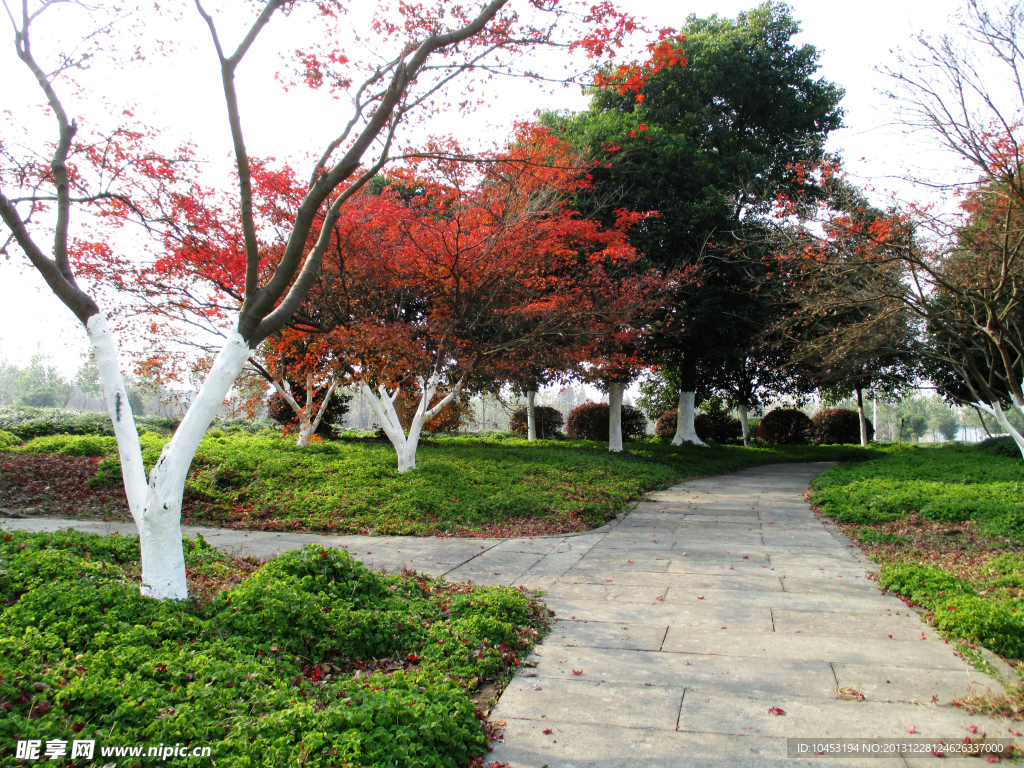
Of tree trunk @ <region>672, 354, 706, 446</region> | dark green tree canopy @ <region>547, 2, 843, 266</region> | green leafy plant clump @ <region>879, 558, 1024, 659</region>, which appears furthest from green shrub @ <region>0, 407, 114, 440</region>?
green leafy plant clump @ <region>879, 558, 1024, 659</region>

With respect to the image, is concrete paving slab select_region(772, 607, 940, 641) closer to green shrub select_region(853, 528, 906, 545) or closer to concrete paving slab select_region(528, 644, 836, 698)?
concrete paving slab select_region(528, 644, 836, 698)

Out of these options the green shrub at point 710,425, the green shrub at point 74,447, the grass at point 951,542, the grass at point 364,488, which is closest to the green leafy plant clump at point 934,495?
the grass at point 951,542

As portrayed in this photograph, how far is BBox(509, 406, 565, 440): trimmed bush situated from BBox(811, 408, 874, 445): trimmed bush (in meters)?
12.4

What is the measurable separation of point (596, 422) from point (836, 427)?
11.9 meters

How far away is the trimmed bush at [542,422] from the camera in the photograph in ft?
79.9

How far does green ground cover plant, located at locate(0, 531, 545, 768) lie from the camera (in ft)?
8.14

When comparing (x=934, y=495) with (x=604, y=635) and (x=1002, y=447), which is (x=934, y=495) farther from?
(x=1002, y=447)

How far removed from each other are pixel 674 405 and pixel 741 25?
15.1 m

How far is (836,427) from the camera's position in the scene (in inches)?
1107

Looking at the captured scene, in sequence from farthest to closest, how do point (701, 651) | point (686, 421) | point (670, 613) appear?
1. point (686, 421)
2. point (670, 613)
3. point (701, 651)

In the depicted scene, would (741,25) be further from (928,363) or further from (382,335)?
(382,335)

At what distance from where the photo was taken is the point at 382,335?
29.2ft

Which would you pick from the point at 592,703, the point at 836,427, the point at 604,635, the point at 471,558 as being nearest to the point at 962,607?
the point at 604,635

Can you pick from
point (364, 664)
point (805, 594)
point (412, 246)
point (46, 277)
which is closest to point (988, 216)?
point (805, 594)
